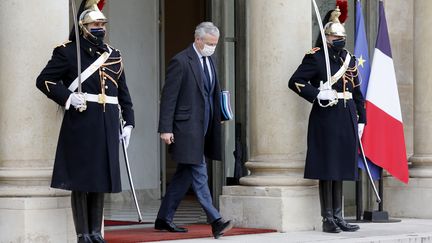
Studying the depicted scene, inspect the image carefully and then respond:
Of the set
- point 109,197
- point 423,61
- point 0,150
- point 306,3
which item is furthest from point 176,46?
point 0,150

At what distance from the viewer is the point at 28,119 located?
1002 cm

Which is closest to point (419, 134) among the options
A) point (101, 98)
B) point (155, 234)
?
point (155, 234)

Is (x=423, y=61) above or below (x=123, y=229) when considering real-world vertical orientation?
above

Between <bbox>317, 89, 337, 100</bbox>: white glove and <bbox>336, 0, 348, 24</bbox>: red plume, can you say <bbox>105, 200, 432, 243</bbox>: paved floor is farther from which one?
<bbox>336, 0, 348, 24</bbox>: red plume

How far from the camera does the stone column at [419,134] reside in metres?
14.4

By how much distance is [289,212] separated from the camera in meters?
11.9

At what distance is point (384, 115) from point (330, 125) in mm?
2073

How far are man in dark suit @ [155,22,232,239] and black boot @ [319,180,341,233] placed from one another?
47.4 inches

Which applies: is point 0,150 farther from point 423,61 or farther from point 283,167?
point 423,61

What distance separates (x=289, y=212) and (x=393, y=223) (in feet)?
6.65

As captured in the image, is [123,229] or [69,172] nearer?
[69,172]

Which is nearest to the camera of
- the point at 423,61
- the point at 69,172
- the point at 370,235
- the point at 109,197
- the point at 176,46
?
the point at 69,172

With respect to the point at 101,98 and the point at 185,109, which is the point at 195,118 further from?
the point at 101,98

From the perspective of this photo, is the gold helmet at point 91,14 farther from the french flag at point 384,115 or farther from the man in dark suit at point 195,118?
the french flag at point 384,115
